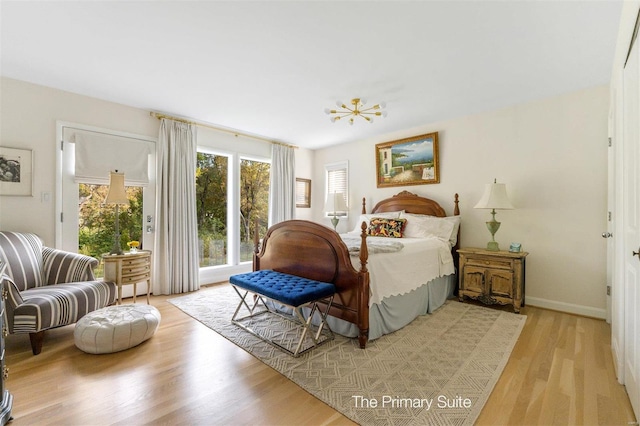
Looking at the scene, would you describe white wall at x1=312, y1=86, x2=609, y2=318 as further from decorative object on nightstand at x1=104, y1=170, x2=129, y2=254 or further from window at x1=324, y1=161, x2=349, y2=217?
decorative object on nightstand at x1=104, y1=170, x2=129, y2=254

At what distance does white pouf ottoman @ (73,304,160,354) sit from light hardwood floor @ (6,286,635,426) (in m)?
0.08

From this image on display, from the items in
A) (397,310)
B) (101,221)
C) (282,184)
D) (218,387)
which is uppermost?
(282,184)

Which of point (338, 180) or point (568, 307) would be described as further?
point (338, 180)

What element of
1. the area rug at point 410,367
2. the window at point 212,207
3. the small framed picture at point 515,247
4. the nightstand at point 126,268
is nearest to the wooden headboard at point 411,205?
the small framed picture at point 515,247

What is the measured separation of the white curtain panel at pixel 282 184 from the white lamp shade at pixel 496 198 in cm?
336

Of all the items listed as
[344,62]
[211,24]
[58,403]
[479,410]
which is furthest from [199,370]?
[344,62]

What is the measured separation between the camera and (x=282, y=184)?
5469 mm

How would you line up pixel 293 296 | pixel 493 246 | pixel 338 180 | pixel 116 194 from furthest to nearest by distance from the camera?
pixel 338 180
pixel 493 246
pixel 116 194
pixel 293 296

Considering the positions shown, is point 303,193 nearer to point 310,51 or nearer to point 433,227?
point 433,227

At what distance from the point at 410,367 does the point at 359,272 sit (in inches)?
31.2

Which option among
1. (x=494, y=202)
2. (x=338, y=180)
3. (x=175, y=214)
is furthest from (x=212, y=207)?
(x=494, y=202)

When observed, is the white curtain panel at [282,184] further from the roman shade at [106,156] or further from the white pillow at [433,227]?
the white pillow at [433,227]

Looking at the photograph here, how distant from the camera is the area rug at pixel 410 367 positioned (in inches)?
65.3

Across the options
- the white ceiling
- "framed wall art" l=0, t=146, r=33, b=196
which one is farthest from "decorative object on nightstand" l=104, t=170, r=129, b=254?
the white ceiling
